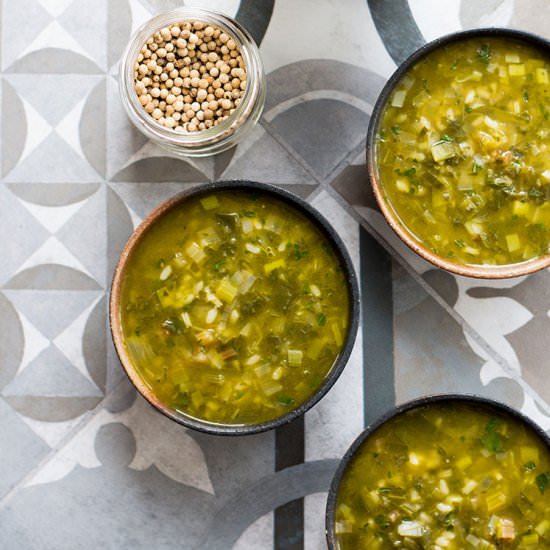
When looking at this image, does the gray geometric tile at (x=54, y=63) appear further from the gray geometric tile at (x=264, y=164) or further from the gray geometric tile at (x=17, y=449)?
the gray geometric tile at (x=17, y=449)

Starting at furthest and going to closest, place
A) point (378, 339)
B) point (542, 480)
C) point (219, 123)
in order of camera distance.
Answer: point (378, 339) < point (219, 123) < point (542, 480)

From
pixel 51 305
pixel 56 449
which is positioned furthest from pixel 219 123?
pixel 56 449

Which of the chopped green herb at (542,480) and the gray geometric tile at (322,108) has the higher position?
the gray geometric tile at (322,108)

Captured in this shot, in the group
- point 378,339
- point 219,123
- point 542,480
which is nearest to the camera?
point 542,480

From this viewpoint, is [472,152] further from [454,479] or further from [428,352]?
[454,479]

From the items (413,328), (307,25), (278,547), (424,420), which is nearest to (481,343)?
(413,328)

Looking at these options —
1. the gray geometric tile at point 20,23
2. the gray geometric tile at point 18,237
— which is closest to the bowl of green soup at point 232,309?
the gray geometric tile at point 18,237

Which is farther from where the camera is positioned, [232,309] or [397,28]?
[397,28]
